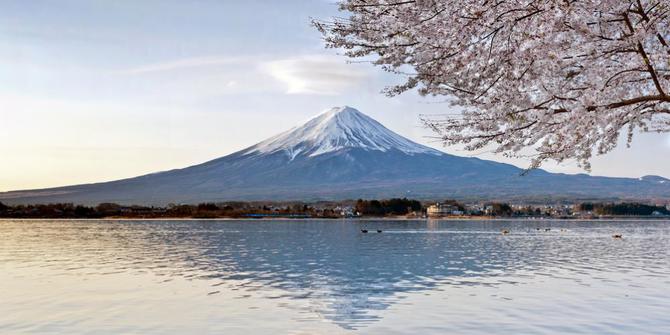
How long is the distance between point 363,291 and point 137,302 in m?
6.83

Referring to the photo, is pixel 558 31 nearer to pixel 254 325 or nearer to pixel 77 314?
pixel 254 325

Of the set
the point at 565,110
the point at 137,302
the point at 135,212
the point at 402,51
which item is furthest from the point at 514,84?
the point at 135,212

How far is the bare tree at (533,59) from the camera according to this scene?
8.14m

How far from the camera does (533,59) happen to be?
28.8 feet

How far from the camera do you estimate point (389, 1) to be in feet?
29.5

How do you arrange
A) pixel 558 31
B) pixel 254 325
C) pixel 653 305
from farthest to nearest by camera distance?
pixel 653 305, pixel 254 325, pixel 558 31

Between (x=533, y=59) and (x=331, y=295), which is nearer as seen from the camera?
(x=533, y=59)

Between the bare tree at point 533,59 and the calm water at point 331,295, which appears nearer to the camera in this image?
the bare tree at point 533,59

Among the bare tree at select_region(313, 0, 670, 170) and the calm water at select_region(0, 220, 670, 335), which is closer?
the bare tree at select_region(313, 0, 670, 170)

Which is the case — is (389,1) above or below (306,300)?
above

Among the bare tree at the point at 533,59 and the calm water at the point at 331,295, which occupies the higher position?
the bare tree at the point at 533,59

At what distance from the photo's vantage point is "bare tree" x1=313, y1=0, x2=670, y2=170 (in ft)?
26.7

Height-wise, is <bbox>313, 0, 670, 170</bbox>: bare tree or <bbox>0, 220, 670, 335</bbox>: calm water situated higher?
<bbox>313, 0, 670, 170</bbox>: bare tree

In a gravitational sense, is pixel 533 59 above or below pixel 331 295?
above
